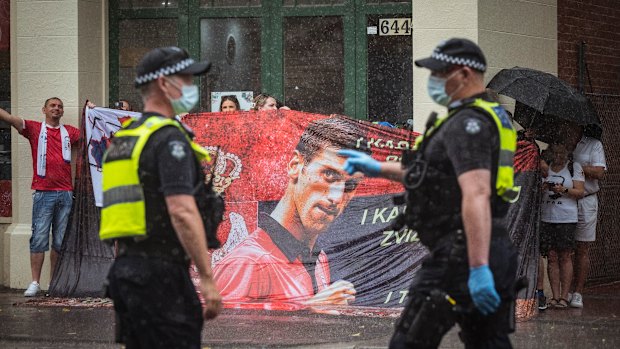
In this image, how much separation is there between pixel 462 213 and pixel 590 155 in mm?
Answer: 6476

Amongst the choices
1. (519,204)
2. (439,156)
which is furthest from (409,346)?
(519,204)

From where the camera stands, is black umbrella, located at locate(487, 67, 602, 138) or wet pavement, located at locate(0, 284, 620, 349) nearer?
wet pavement, located at locate(0, 284, 620, 349)

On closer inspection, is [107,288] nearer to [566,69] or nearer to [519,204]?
[519,204]

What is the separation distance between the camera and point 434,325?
4949 millimetres

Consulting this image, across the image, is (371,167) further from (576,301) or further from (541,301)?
(576,301)

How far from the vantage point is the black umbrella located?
10289 millimetres

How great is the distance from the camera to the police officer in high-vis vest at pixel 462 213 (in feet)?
16.0

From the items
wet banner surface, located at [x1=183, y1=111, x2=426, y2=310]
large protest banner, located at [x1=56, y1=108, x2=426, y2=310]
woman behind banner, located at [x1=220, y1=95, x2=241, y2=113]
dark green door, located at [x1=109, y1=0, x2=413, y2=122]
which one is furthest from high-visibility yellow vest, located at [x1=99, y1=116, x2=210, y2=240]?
dark green door, located at [x1=109, y1=0, x2=413, y2=122]

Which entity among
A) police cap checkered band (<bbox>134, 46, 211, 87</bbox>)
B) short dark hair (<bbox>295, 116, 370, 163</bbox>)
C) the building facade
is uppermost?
the building facade

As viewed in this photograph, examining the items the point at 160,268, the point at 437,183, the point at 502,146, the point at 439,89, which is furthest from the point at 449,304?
the point at 160,268

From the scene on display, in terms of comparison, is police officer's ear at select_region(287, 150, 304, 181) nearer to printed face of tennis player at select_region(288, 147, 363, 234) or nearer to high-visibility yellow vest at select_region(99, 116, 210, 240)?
printed face of tennis player at select_region(288, 147, 363, 234)

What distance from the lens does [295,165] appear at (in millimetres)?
10734

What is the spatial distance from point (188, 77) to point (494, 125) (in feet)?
4.66

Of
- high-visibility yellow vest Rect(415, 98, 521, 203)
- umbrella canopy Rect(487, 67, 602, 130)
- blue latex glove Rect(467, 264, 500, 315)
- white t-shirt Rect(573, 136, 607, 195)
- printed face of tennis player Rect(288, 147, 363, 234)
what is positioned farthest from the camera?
white t-shirt Rect(573, 136, 607, 195)
